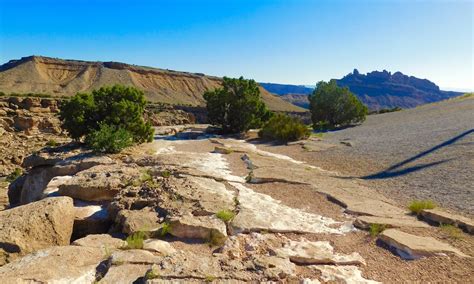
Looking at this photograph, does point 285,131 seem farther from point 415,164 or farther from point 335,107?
point 335,107

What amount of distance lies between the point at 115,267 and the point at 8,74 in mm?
90525

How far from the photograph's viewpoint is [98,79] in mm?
85750

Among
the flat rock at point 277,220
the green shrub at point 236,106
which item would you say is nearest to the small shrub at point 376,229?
the flat rock at point 277,220

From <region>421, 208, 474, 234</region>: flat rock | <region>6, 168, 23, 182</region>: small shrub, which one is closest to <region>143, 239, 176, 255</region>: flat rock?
<region>421, 208, 474, 234</region>: flat rock

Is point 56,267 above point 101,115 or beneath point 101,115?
beneath

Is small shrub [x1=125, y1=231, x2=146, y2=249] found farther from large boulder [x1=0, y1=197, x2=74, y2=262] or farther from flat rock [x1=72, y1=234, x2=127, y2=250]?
large boulder [x1=0, y1=197, x2=74, y2=262]

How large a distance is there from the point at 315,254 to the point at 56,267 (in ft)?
10.2

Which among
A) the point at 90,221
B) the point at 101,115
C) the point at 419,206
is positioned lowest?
the point at 90,221

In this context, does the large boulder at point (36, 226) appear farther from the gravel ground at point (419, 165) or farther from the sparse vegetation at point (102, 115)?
the sparse vegetation at point (102, 115)

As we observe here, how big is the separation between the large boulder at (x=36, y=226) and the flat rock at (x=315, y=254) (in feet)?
10.7

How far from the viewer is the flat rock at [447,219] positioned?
5362 millimetres

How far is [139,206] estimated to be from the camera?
6.40 m

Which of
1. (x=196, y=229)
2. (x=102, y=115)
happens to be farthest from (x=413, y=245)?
(x=102, y=115)

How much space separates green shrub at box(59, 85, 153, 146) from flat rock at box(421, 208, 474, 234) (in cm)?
1233
